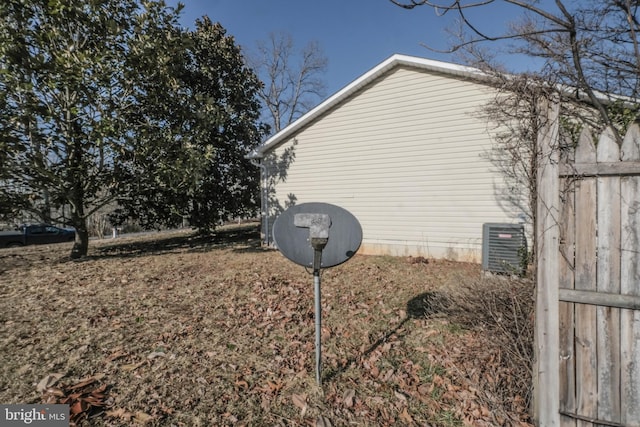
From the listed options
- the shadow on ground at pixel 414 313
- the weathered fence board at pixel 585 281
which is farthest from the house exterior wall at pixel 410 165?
the weathered fence board at pixel 585 281

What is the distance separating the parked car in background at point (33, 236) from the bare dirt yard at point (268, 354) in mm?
12862

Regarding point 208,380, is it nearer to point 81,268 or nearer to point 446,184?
point 81,268

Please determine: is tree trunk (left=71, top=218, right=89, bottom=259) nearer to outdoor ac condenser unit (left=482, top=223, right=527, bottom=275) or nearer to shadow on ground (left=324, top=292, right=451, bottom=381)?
shadow on ground (left=324, top=292, right=451, bottom=381)

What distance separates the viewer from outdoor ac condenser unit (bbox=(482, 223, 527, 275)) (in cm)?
611

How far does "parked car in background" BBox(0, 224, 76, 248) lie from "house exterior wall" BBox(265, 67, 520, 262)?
13890 mm

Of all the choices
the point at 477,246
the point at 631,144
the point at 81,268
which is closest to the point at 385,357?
the point at 631,144

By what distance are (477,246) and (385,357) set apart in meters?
5.36

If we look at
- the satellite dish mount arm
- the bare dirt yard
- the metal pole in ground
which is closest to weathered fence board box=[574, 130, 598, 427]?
the bare dirt yard

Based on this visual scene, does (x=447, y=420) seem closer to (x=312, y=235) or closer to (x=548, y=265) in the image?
(x=548, y=265)

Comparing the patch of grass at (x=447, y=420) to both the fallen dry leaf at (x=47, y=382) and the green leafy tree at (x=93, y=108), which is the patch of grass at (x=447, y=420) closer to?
the fallen dry leaf at (x=47, y=382)

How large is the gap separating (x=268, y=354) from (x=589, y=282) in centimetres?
292

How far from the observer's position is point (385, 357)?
3.34 m

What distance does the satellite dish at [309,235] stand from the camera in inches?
101

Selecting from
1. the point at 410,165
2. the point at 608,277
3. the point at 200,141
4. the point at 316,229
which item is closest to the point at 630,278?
the point at 608,277
